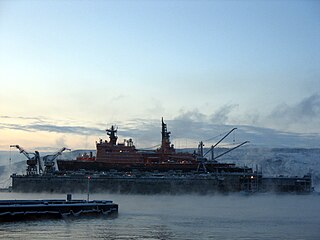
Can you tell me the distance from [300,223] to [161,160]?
7393 cm

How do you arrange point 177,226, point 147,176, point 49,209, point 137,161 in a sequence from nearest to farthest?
point 177,226, point 49,209, point 147,176, point 137,161

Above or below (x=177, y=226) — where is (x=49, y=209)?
above

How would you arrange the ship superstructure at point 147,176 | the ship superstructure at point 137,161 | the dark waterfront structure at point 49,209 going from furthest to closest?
the ship superstructure at point 137,161, the ship superstructure at point 147,176, the dark waterfront structure at point 49,209

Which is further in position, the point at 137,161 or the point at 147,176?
the point at 137,161

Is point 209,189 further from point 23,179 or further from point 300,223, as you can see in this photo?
point 300,223

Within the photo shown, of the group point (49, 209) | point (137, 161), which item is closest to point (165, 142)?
point (137, 161)

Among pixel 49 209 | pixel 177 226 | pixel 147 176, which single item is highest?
pixel 147 176

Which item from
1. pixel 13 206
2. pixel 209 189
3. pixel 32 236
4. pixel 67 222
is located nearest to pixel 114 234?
pixel 32 236

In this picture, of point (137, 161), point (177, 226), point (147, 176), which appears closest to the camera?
point (177, 226)

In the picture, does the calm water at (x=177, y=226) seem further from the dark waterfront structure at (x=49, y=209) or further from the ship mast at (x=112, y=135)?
the ship mast at (x=112, y=135)

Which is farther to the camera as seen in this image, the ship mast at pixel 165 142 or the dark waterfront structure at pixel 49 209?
the ship mast at pixel 165 142

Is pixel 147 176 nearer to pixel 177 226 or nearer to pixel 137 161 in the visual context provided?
pixel 137 161

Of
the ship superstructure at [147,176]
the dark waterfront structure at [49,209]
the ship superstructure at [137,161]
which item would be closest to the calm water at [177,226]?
the dark waterfront structure at [49,209]

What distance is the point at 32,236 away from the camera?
147ft
